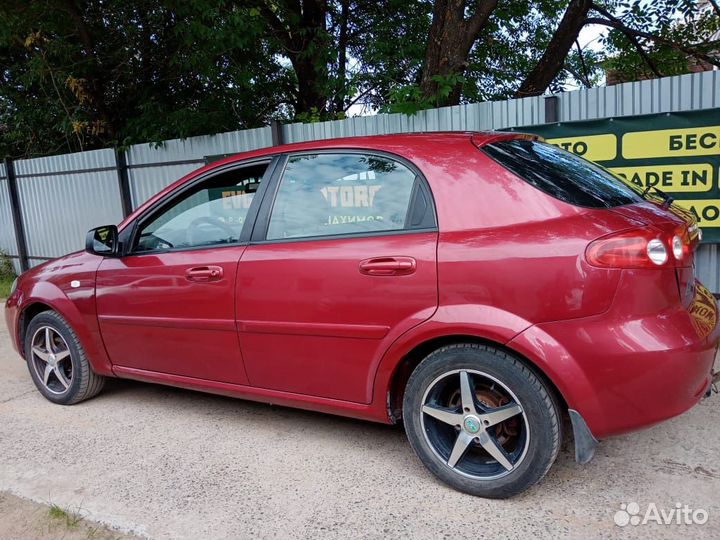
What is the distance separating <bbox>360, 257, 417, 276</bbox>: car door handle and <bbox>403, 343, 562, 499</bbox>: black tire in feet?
1.32

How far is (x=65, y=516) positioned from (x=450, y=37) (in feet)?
21.9

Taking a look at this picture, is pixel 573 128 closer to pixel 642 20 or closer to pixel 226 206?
pixel 226 206

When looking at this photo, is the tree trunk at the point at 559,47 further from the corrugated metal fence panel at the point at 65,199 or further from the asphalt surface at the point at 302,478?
the asphalt surface at the point at 302,478

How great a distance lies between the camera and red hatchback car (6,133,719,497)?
2.49 metres

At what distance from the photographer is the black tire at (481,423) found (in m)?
2.60

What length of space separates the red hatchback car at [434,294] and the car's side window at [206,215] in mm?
12

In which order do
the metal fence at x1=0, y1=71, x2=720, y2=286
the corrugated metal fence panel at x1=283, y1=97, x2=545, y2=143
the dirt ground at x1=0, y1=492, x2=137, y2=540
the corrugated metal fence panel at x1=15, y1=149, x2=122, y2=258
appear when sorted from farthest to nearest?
the corrugated metal fence panel at x1=15, y1=149, x2=122, y2=258 → the corrugated metal fence panel at x1=283, y1=97, x2=545, y2=143 → the metal fence at x1=0, y1=71, x2=720, y2=286 → the dirt ground at x1=0, y1=492, x2=137, y2=540

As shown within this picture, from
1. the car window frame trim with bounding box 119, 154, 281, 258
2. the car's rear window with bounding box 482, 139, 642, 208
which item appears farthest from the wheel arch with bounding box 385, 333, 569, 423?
the car window frame trim with bounding box 119, 154, 281, 258

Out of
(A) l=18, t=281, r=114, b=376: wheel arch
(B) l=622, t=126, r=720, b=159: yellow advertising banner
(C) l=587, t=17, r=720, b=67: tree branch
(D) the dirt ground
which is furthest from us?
(C) l=587, t=17, r=720, b=67: tree branch

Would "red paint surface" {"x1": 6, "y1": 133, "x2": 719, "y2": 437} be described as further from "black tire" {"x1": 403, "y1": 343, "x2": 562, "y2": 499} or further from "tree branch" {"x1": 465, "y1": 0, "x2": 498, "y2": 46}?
"tree branch" {"x1": 465, "y1": 0, "x2": 498, "y2": 46}

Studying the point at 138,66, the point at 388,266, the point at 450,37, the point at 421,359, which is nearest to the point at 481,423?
the point at 421,359

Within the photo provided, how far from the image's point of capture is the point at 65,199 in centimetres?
985

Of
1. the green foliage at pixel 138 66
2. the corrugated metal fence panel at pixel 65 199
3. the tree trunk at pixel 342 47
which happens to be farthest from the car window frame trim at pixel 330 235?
the tree trunk at pixel 342 47

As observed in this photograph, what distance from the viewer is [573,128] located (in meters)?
5.28
